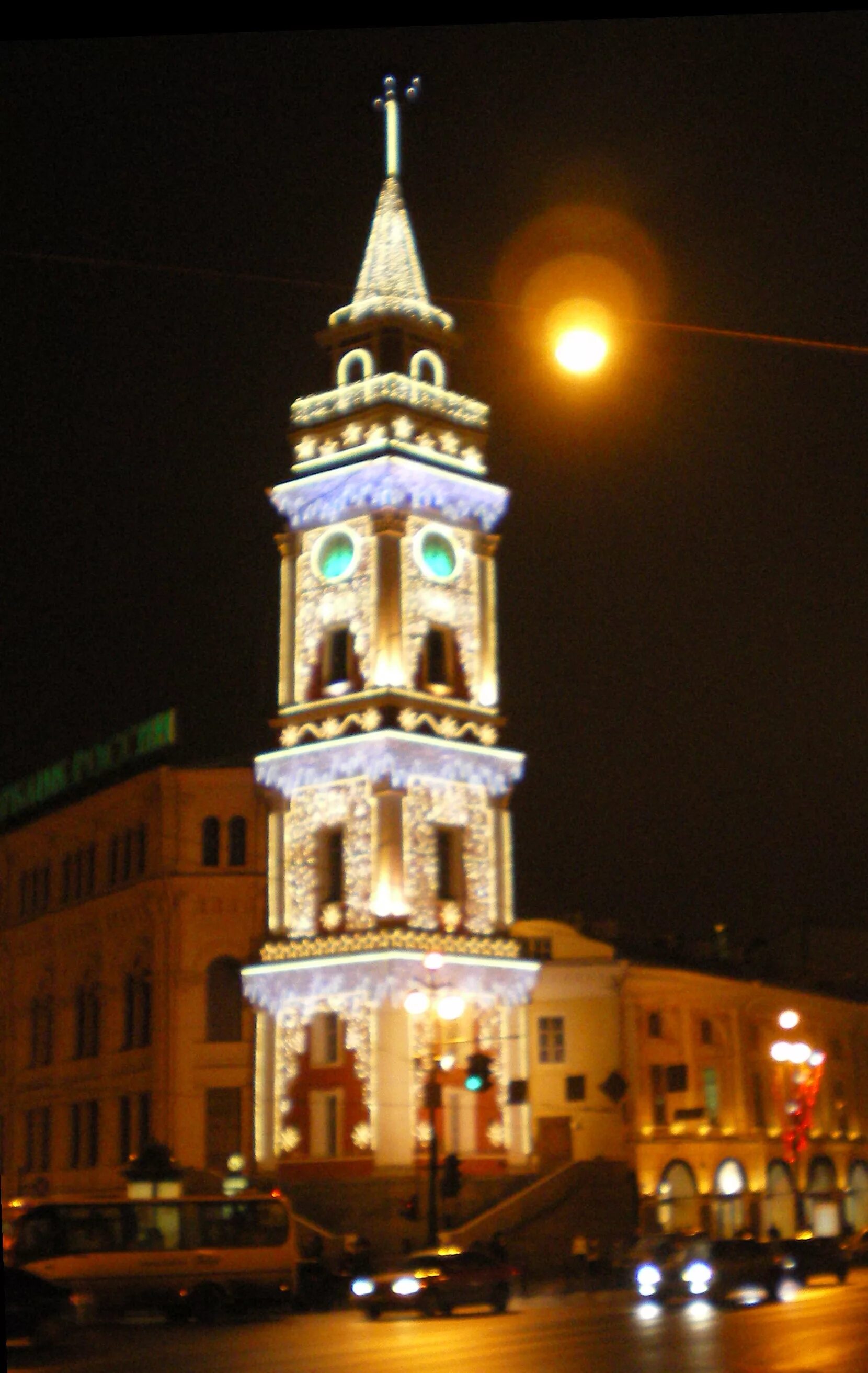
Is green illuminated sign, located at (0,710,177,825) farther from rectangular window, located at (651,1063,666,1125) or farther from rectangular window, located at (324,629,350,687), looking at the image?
rectangular window, located at (651,1063,666,1125)

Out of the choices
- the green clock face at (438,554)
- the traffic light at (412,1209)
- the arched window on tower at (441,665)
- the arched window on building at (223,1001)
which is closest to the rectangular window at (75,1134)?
the arched window on building at (223,1001)

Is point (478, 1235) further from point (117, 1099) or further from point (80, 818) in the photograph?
point (80, 818)

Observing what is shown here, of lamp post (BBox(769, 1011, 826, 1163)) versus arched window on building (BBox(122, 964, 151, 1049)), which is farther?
arched window on building (BBox(122, 964, 151, 1049))

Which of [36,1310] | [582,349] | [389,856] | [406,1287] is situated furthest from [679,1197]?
[582,349]

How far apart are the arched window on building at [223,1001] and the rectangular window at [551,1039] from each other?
10094mm

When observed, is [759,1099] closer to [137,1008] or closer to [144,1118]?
[144,1118]

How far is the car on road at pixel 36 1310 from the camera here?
28.6 meters

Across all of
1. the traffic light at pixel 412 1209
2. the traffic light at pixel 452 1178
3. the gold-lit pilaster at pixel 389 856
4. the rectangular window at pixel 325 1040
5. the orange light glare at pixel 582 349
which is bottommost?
the traffic light at pixel 412 1209

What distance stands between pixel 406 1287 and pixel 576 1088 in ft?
87.6

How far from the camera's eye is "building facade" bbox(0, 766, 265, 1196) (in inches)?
2458

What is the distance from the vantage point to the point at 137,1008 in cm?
6569

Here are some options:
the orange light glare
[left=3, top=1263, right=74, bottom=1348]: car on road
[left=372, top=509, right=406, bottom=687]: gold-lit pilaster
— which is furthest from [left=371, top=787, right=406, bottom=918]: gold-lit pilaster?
the orange light glare

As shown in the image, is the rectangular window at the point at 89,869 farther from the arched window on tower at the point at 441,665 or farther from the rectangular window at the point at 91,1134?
the arched window on tower at the point at 441,665

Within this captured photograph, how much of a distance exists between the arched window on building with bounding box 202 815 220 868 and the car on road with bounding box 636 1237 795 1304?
27.2 metres
